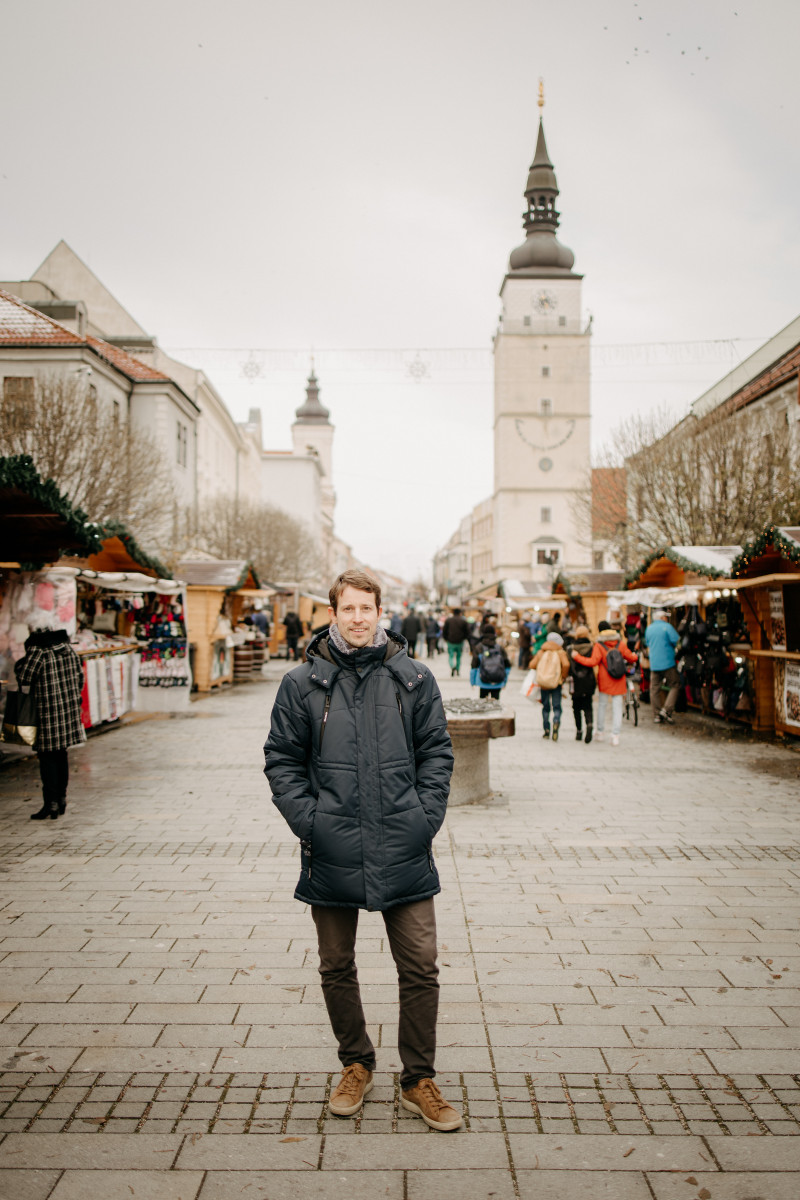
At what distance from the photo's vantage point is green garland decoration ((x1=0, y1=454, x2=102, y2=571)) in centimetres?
803

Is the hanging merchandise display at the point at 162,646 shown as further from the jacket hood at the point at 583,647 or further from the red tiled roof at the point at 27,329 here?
the red tiled roof at the point at 27,329

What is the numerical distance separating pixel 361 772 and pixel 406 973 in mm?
737

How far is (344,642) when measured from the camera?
3229 millimetres

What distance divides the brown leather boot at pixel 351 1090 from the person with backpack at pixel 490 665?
10.2m

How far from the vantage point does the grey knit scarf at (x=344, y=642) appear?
126 inches

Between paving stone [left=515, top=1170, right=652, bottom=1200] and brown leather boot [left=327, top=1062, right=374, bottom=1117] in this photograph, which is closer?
paving stone [left=515, top=1170, right=652, bottom=1200]

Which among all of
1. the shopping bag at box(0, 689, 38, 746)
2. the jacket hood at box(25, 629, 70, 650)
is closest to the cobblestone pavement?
the shopping bag at box(0, 689, 38, 746)

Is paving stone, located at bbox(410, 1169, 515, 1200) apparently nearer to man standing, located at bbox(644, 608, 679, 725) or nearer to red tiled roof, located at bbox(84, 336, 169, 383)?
man standing, located at bbox(644, 608, 679, 725)

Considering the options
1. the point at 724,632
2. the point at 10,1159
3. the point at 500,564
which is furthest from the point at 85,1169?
the point at 500,564

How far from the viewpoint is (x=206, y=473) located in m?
44.9

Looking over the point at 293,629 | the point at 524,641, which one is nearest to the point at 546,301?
the point at 293,629

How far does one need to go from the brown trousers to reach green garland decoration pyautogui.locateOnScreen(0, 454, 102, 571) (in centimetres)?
615

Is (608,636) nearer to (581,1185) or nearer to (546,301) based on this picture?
(581,1185)

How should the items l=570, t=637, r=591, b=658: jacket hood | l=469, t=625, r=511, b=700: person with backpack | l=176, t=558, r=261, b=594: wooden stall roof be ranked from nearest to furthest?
l=570, t=637, r=591, b=658: jacket hood < l=469, t=625, r=511, b=700: person with backpack < l=176, t=558, r=261, b=594: wooden stall roof
